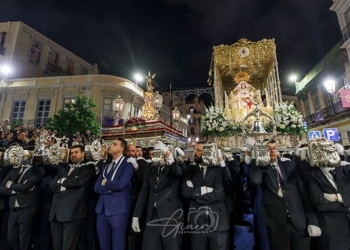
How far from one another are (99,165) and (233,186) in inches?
96.5

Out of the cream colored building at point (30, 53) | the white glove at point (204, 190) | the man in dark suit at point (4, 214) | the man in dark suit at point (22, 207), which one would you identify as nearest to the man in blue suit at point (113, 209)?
the white glove at point (204, 190)

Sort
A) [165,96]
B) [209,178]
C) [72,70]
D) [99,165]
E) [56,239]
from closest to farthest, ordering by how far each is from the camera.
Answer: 1. [209,178]
2. [56,239]
3. [99,165]
4. [72,70]
5. [165,96]

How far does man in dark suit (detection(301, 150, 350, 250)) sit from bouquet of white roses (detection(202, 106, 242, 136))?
4008 mm

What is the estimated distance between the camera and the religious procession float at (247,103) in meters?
6.06

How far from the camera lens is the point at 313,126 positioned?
588 inches

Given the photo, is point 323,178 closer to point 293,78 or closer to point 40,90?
point 293,78

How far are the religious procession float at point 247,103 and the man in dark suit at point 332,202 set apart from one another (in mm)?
3445

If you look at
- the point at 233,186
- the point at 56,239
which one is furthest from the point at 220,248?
the point at 56,239

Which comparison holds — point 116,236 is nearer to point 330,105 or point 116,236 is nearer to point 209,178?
point 209,178

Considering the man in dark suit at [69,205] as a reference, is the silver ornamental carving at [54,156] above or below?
above

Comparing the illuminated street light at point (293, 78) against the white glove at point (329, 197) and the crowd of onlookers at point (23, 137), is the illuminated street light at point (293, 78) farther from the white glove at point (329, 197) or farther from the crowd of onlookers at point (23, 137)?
the white glove at point (329, 197)

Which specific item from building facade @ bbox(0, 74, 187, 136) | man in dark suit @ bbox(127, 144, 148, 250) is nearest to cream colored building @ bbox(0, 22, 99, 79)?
building facade @ bbox(0, 74, 187, 136)

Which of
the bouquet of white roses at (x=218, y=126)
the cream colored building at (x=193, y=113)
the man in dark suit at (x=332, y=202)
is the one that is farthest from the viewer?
the cream colored building at (x=193, y=113)

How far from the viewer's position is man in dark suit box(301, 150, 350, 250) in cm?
215
